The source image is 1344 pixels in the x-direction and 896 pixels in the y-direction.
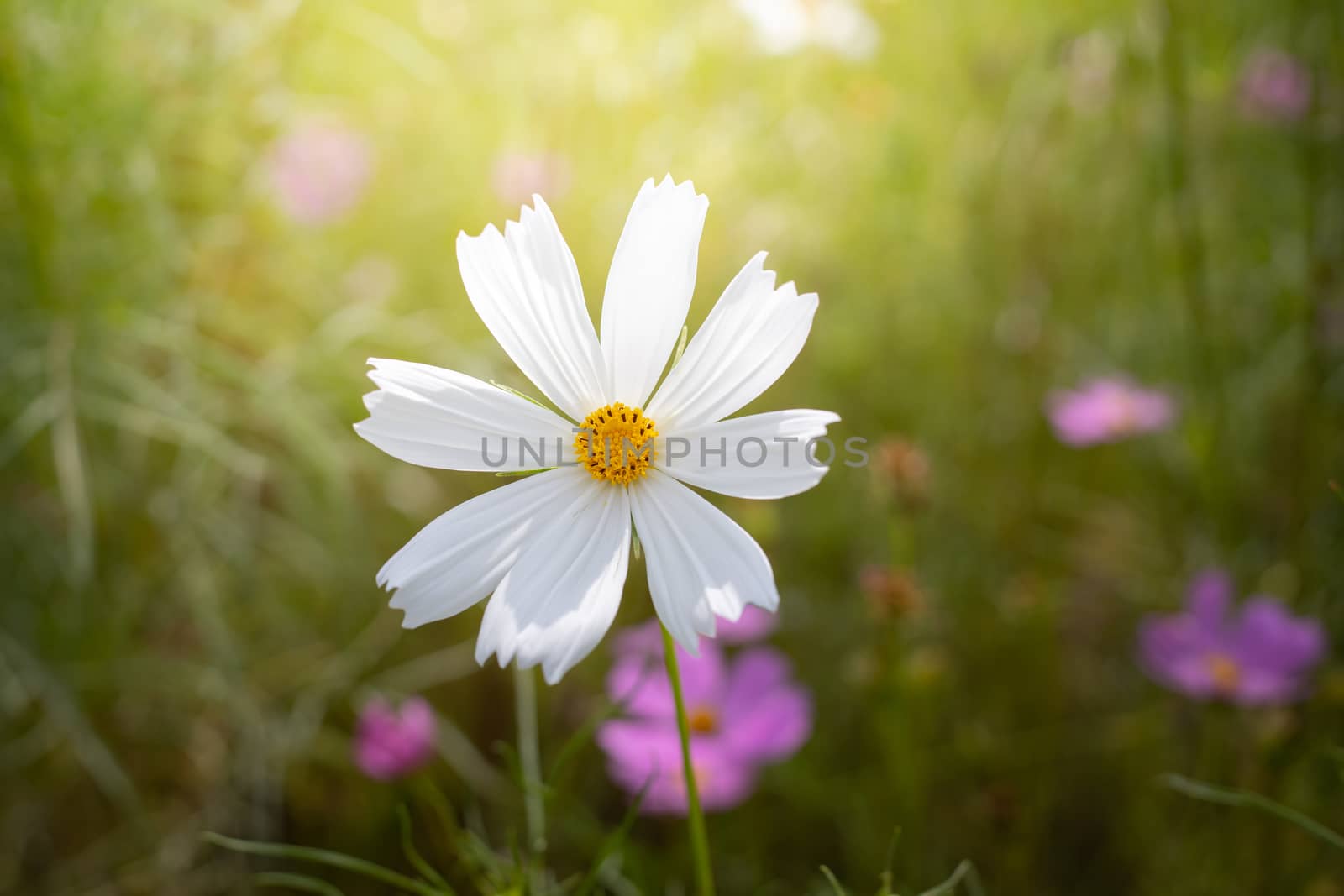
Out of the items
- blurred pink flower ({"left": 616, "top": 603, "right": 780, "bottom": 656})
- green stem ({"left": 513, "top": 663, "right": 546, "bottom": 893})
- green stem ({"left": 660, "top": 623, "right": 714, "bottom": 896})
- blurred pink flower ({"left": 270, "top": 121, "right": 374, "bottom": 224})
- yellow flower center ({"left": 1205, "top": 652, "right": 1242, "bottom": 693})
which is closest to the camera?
green stem ({"left": 660, "top": 623, "right": 714, "bottom": 896})

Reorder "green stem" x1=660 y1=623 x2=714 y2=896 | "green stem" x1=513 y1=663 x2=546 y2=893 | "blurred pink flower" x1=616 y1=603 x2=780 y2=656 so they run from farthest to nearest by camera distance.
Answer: "blurred pink flower" x1=616 y1=603 x2=780 y2=656 → "green stem" x1=513 y1=663 x2=546 y2=893 → "green stem" x1=660 y1=623 x2=714 y2=896

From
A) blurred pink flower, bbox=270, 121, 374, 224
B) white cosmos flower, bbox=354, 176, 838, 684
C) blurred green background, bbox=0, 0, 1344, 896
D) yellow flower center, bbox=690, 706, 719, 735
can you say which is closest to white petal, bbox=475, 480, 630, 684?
white cosmos flower, bbox=354, 176, 838, 684

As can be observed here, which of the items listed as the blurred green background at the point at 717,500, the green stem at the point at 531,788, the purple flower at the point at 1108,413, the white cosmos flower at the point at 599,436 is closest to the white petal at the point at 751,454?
the white cosmos flower at the point at 599,436

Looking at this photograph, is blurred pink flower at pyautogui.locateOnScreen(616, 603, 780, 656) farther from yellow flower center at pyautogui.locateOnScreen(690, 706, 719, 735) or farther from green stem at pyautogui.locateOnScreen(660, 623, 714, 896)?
green stem at pyautogui.locateOnScreen(660, 623, 714, 896)

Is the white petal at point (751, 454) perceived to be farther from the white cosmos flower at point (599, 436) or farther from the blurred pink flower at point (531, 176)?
the blurred pink flower at point (531, 176)

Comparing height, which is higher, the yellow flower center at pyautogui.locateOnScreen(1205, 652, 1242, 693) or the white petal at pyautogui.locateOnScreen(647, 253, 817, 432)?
the white petal at pyautogui.locateOnScreen(647, 253, 817, 432)

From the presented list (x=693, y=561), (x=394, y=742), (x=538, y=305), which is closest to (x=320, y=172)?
(x=394, y=742)

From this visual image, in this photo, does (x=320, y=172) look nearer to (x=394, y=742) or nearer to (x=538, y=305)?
(x=394, y=742)

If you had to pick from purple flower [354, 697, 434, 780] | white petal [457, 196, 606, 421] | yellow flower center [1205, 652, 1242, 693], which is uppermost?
white petal [457, 196, 606, 421]
